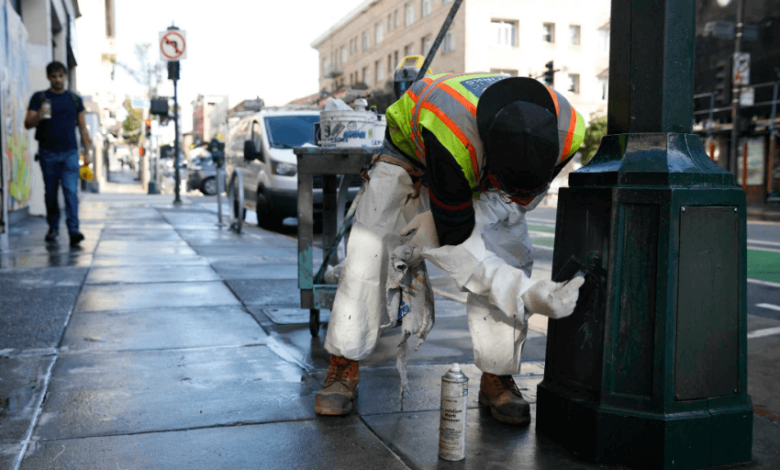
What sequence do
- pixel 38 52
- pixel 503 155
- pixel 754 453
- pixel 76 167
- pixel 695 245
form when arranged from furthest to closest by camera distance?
pixel 38 52 < pixel 76 167 < pixel 754 453 < pixel 695 245 < pixel 503 155

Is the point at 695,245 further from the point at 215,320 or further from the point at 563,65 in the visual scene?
the point at 563,65

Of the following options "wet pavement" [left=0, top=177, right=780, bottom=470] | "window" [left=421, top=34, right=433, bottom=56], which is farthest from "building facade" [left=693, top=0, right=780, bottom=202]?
"wet pavement" [left=0, top=177, right=780, bottom=470]

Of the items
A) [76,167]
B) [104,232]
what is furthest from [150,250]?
[104,232]

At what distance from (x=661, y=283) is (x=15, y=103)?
417 inches

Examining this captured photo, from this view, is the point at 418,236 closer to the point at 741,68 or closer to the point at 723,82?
the point at 741,68

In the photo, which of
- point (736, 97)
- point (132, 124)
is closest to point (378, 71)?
point (132, 124)

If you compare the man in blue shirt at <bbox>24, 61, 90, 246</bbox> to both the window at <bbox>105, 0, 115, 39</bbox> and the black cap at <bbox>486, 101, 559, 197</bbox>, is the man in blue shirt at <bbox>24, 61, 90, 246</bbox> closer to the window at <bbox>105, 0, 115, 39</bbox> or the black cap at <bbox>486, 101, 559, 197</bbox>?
the black cap at <bbox>486, 101, 559, 197</bbox>

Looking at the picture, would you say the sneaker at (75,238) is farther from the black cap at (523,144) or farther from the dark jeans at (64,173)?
the black cap at (523,144)

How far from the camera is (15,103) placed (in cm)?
1052

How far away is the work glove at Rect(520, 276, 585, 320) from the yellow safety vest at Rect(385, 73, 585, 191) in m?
0.39

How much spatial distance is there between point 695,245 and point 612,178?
333 millimetres

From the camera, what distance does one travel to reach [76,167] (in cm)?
783

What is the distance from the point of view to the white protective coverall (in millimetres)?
2422

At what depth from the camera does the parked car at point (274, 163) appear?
10727mm
